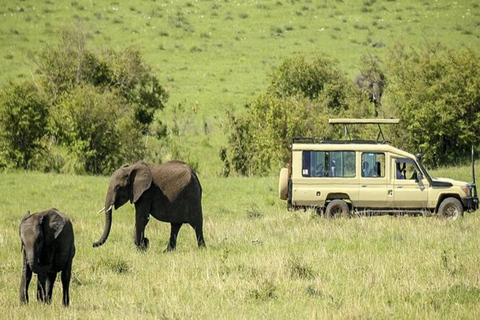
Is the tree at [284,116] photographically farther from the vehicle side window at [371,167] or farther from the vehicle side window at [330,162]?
the vehicle side window at [371,167]

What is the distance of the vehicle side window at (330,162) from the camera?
21516mm

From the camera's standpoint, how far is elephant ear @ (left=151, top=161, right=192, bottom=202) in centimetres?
1797

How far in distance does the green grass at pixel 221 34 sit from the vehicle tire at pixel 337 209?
20.8 metres

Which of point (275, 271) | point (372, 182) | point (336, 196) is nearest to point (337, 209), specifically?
point (336, 196)

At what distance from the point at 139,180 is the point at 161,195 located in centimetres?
65

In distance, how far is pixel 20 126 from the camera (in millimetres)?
34500

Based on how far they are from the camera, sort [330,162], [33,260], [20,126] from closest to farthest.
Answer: [33,260]
[330,162]
[20,126]

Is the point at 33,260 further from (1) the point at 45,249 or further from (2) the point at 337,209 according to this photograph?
(2) the point at 337,209

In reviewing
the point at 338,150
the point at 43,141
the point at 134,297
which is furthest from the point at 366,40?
the point at 134,297

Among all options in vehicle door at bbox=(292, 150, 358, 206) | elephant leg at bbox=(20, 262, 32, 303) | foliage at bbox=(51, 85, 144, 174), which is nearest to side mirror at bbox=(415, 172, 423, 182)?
vehicle door at bbox=(292, 150, 358, 206)

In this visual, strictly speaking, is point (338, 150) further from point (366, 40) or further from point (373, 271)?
point (366, 40)

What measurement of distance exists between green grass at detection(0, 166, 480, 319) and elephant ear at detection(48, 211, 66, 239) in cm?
Result: 100

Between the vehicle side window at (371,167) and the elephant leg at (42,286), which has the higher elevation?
the vehicle side window at (371,167)

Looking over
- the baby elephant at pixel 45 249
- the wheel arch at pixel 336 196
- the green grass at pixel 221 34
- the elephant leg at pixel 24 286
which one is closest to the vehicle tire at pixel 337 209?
the wheel arch at pixel 336 196
